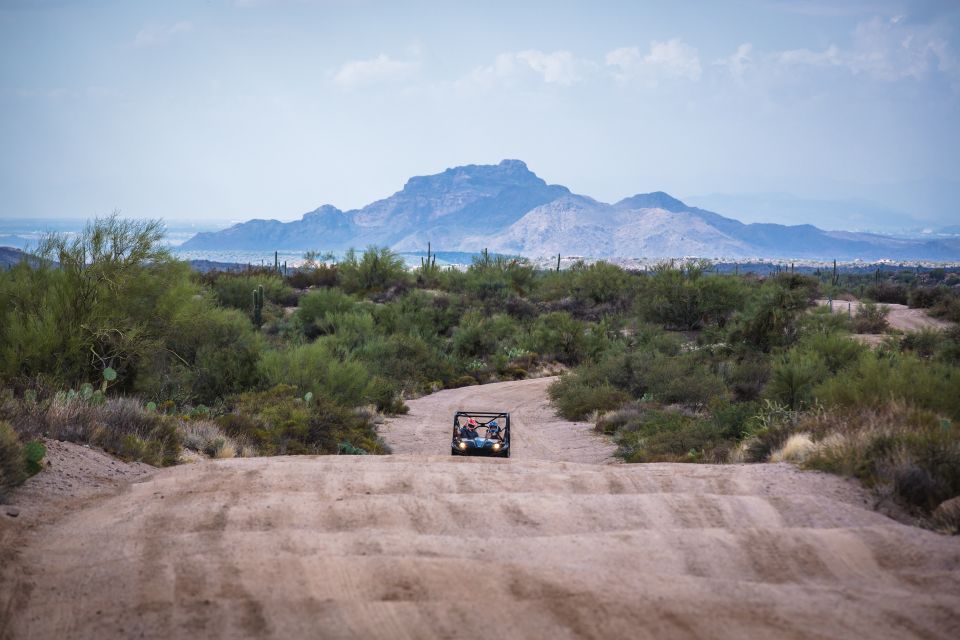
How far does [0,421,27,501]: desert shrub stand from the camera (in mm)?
8848

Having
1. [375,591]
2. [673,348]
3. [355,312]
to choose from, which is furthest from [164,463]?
[355,312]

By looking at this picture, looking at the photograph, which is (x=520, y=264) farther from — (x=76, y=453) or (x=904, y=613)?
Answer: (x=904, y=613)

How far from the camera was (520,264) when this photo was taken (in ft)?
218

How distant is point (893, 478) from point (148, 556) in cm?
740

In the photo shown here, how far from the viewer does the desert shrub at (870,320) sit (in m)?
43.9

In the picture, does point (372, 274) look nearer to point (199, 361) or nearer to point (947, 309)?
point (199, 361)

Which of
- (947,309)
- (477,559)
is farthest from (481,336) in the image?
(477,559)

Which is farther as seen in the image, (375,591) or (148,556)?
(148,556)

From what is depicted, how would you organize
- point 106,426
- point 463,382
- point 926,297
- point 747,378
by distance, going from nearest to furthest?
point 106,426, point 747,378, point 463,382, point 926,297

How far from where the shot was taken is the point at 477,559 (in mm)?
7156

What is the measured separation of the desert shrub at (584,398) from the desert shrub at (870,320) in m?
21.7

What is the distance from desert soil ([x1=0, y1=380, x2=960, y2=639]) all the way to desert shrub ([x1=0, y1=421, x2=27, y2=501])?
29.9 inches

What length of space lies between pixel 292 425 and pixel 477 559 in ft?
34.9

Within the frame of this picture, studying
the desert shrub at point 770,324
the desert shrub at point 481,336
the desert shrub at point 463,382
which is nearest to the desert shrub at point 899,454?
the desert shrub at point 770,324
